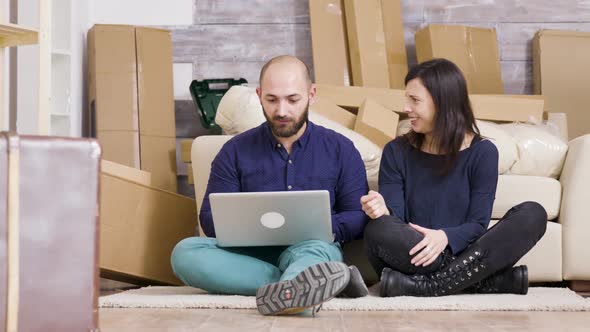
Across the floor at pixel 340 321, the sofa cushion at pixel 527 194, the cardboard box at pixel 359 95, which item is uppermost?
the cardboard box at pixel 359 95

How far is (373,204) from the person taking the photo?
8.68 feet

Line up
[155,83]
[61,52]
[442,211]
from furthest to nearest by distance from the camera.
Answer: [155,83]
[61,52]
[442,211]

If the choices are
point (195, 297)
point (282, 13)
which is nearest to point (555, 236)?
point (195, 297)

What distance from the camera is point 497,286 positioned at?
2.79 m

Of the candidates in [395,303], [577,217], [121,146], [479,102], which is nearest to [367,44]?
[479,102]

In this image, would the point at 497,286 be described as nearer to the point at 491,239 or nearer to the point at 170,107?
the point at 491,239

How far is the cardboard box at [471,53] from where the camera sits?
Result: 3969mm

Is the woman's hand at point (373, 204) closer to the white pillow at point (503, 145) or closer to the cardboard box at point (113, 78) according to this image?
the white pillow at point (503, 145)

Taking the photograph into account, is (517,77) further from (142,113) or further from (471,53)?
(142,113)

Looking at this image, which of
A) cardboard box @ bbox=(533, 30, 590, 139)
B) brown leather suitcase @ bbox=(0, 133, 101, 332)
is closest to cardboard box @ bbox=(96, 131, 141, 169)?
cardboard box @ bbox=(533, 30, 590, 139)

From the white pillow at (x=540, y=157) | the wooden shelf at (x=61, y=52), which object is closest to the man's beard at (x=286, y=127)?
the white pillow at (x=540, y=157)

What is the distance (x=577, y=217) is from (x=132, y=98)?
6.08 ft

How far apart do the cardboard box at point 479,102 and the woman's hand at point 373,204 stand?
104 centimetres

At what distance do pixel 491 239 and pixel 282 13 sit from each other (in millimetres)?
1876
